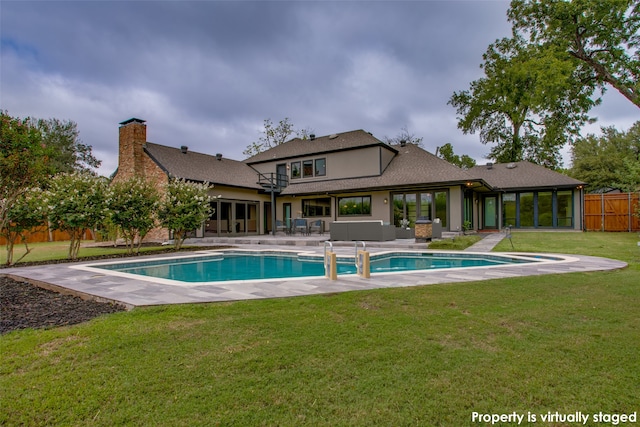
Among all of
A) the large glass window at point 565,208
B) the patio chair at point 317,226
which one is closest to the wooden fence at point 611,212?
the large glass window at point 565,208

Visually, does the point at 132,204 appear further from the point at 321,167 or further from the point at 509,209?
the point at 509,209

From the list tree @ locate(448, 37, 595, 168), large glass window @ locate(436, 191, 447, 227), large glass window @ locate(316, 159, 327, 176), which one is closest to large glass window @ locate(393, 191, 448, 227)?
large glass window @ locate(436, 191, 447, 227)

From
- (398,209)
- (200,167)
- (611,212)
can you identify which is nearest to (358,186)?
(398,209)

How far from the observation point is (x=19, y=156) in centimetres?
591

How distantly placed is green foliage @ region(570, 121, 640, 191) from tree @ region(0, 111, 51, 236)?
107 ft

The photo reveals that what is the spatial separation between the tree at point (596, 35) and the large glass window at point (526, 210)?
6.81 meters

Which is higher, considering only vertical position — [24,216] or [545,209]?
[545,209]

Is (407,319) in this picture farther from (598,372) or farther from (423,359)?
(598,372)

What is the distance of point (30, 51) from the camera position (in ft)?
23.8

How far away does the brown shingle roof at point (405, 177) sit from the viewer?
1698 cm

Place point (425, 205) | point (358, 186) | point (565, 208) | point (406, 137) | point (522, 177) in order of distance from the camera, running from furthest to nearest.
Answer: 1. point (406, 137)
2. point (522, 177)
3. point (565, 208)
4. point (358, 186)
5. point (425, 205)

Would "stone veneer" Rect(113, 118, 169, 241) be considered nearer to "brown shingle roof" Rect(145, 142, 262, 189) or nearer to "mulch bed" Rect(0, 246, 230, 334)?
"brown shingle roof" Rect(145, 142, 262, 189)

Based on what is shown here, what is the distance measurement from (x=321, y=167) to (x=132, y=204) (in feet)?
41.9

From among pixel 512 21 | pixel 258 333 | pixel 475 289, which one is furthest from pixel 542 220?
pixel 258 333
